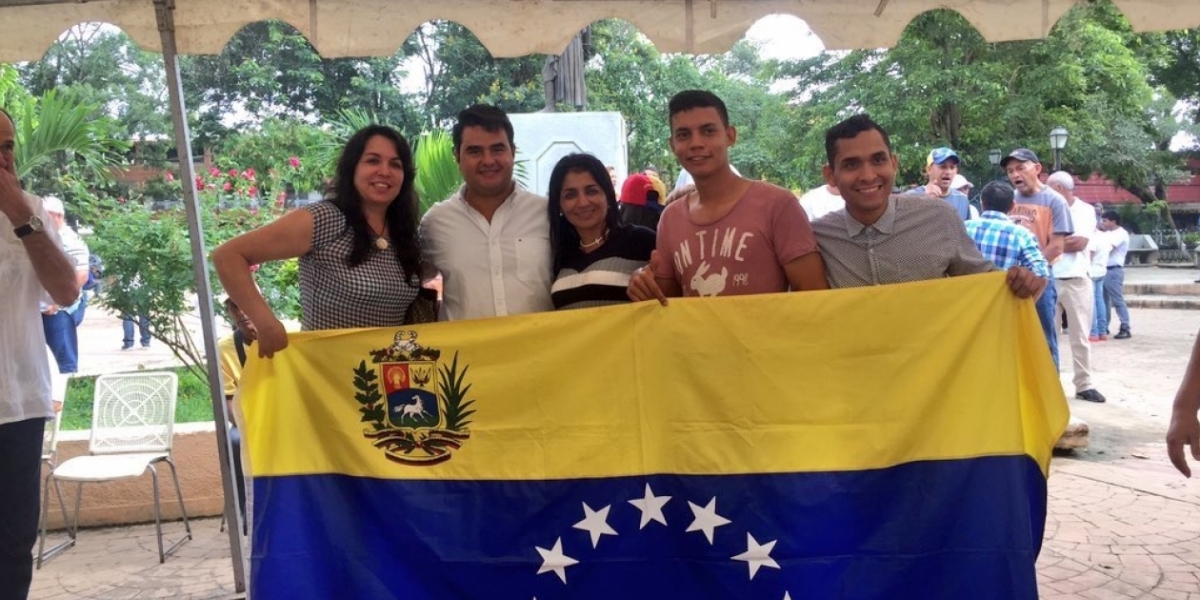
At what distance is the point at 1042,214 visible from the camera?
24.9 feet

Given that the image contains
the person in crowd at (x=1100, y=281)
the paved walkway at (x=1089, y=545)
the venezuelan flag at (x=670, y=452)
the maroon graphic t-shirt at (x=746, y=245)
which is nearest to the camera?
the venezuelan flag at (x=670, y=452)

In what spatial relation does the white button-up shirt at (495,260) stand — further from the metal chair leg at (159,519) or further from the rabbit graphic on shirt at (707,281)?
the metal chair leg at (159,519)

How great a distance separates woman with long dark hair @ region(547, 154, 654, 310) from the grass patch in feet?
14.9

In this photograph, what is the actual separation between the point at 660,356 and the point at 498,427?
22.9 inches

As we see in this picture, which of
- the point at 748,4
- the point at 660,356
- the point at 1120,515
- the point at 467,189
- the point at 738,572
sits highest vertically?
the point at 748,4

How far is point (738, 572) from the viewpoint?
2.87m

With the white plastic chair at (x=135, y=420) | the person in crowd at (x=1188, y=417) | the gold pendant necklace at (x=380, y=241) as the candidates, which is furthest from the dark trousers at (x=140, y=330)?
the person in crowd at (x=1188, y=417)

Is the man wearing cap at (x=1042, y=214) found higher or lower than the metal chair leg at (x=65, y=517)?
higher

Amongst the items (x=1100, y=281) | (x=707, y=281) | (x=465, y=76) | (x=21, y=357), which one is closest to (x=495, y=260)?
(x=707, y=281)

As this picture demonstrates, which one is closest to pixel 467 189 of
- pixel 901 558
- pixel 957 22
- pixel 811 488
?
pixel 811 488

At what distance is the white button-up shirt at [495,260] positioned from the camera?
3.20 m

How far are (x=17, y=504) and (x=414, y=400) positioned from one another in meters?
1.28

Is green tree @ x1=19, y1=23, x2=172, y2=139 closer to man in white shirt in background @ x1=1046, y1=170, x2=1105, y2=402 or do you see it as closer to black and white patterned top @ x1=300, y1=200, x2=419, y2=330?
man in white shirt in background @ x1=1046, y1=170, x2=1105, y2=402

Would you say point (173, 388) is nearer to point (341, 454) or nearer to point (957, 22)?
point (341, 454)
